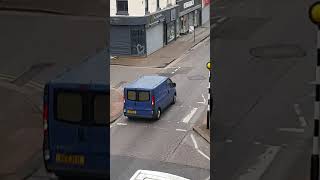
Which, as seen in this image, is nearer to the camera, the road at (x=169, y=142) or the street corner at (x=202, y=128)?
the road at (x=169, y=142)

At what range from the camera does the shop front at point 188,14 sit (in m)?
29.8

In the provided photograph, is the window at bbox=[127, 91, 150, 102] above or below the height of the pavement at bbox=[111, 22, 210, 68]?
above

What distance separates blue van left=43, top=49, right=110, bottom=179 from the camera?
19.5 feet

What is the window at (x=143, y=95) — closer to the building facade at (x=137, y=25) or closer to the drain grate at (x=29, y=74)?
the drain grate at (x=29, y=74)

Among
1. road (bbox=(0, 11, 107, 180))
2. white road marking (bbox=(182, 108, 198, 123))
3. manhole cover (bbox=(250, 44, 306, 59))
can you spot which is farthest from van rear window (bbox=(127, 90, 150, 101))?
road (bbox=(0, 11, 107, 180))

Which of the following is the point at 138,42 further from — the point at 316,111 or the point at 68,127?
the point at 316,111

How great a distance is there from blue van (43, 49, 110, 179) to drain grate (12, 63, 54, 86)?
0.82 feet

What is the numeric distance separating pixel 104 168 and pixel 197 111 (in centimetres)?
943

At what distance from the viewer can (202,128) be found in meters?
13.3

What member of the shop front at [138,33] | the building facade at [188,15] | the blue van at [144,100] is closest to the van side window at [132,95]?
the blue van at [144,100]

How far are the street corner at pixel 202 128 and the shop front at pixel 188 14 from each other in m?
15.7

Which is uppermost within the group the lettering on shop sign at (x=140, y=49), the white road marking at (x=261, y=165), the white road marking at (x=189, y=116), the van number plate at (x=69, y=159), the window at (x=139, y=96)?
the van number plate at (x=69, y=159)

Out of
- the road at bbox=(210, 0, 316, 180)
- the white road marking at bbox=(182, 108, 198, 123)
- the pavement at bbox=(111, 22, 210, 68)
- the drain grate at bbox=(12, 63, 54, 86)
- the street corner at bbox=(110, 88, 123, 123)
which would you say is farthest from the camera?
the pavement at bbox=(111, 22, 210, 68)

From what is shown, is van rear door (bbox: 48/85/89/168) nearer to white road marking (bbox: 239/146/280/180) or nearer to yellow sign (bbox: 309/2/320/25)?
white road marking (bbox: 239/146/280/180)
